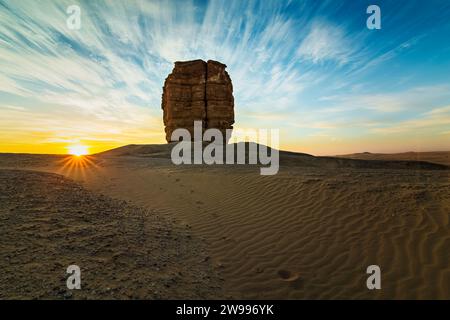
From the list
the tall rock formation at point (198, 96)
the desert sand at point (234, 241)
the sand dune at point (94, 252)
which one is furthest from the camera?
the tall rock formation at point (198, 96)

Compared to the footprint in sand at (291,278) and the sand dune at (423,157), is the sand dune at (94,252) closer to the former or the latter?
the footprint in sand at (291,278)

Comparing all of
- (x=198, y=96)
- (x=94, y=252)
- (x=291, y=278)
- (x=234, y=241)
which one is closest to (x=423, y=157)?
(x=198, y=96)

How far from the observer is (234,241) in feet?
21.6

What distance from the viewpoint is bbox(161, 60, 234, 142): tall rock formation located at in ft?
126

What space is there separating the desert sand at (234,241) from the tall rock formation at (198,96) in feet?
96.0

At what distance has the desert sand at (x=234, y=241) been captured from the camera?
4.36 m

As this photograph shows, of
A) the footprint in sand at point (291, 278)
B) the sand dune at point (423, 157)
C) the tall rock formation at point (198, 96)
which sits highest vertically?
the tall rock formation at point (198, 96)

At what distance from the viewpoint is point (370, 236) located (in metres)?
6.14

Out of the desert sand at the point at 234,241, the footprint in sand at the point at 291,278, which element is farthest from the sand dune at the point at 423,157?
the footprint in sand at the point at 291,278

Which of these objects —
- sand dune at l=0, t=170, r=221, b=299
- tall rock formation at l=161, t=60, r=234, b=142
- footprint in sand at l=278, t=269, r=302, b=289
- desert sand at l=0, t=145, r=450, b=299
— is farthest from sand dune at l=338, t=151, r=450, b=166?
sand dune at l=0, t=170, r=221, b=299

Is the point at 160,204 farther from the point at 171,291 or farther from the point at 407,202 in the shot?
the point at 407,202

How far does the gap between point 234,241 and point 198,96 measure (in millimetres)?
34188

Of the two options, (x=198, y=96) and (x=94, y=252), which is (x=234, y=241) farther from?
(x=198, y=96)
